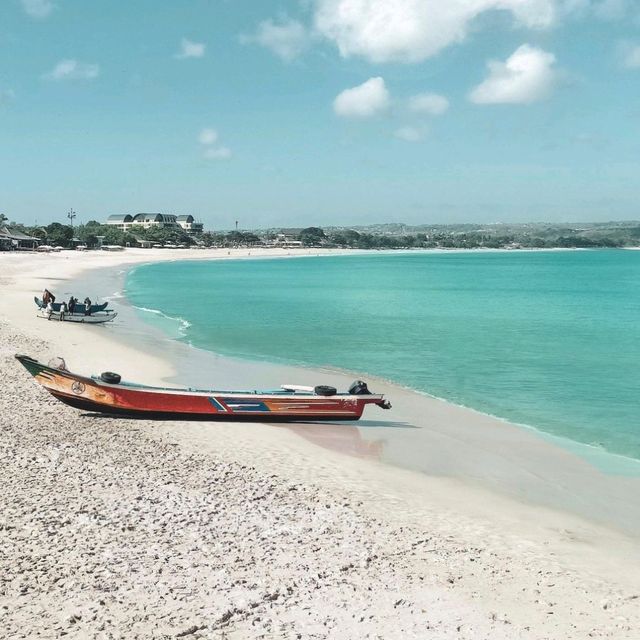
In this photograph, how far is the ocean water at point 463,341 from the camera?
2070 cm

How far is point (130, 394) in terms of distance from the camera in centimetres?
1583

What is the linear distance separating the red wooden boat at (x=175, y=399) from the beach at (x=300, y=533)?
0.36 meters

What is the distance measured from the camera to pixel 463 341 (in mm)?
33375

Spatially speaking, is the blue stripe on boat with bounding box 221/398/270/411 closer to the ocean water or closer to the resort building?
the ocean water

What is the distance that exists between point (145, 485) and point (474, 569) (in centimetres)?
561

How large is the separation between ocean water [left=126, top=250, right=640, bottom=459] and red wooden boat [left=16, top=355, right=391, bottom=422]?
6174mm

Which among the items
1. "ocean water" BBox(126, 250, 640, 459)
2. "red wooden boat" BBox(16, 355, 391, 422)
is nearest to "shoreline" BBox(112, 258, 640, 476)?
"ocean water" BBox(126, 250, 640, 459)

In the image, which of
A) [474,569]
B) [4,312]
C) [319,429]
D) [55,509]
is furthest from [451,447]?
[4,312]

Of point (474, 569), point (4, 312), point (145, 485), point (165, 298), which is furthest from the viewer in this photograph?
point (165, 298)

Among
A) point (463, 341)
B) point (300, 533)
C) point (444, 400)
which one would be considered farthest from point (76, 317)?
point (300, 533)

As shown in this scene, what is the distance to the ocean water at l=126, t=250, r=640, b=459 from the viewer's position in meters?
20.7

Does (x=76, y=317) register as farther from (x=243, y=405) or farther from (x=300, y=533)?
(x=300, y=533)

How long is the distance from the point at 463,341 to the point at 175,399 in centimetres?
2042

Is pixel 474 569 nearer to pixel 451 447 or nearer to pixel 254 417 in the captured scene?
pixel 451 447
